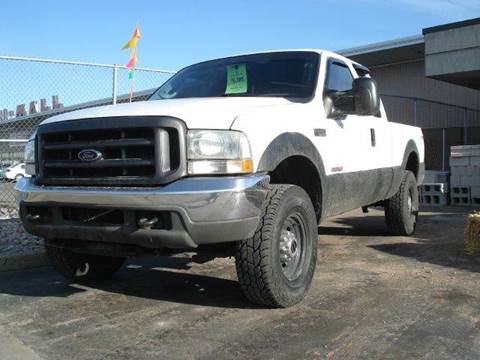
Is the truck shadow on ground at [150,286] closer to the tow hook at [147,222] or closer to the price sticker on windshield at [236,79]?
the tow hook at [147,222]

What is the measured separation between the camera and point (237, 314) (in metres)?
4.22

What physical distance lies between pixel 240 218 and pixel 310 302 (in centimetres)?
119

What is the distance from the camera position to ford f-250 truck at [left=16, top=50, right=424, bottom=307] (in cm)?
374

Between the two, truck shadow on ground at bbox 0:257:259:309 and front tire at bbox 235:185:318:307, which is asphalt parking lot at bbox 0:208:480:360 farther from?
front tire at bbox 235:185:318:307

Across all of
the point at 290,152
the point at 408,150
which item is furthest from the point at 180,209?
the point at 408,150

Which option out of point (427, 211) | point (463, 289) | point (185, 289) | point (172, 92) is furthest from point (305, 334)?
point (427, 211)

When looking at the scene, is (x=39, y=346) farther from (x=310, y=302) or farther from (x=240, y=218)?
(x=310, y=302)

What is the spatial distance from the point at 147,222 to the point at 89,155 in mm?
718

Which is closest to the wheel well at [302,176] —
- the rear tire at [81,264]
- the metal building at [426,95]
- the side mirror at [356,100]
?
the side mirror at [356,100]

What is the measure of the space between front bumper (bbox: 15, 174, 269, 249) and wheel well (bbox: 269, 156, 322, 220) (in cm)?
75

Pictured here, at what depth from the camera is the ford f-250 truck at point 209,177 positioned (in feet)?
12.3

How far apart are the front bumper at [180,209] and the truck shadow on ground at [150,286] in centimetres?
95

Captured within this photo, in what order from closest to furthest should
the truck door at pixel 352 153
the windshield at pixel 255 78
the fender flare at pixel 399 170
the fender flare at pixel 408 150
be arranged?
the windshield at pixel 255 78 → the truck door at pixel 352 153 → the fender flare at pixel 399 170 → the fender flare at pixel 408 150

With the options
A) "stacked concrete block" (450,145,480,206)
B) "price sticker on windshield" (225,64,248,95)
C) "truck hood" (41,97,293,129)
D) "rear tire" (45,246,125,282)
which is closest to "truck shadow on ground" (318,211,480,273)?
"stacked concrete block" (450,145,480,206)
